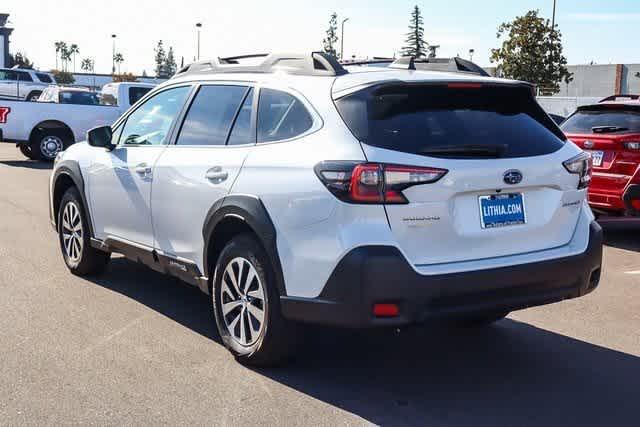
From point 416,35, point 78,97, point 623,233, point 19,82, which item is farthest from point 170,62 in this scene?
point 623,233

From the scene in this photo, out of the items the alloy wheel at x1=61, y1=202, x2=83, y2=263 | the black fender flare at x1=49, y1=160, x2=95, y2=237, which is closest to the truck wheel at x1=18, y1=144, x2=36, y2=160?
the black fender flare at x1=49, y1=160, x2=95, y2=237

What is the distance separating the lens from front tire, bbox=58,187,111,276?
282 inches

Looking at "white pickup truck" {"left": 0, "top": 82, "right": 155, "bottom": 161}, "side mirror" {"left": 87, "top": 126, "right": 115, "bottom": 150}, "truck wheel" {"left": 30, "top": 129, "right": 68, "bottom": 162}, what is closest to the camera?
"side mirror" {"left": 87, "top": 126, "right": 115, "bottom": 150}

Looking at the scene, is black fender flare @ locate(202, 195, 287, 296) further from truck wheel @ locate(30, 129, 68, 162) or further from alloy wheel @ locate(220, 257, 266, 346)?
truck wheel @ locate(30, 129, 68, 162)

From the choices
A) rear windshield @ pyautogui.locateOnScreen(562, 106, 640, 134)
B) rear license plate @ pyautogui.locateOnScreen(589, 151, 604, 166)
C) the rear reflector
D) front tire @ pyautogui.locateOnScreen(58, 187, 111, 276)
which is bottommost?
front tire @ pyautogui.locateOnScreen(58, 187, 111, 276)

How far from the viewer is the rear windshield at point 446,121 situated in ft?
14.4

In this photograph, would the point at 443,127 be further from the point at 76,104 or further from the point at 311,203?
the point at 76,104

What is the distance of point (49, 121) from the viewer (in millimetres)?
19375

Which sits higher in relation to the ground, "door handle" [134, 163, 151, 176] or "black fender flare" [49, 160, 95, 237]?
"door handle" [134, 163, 151, 176]

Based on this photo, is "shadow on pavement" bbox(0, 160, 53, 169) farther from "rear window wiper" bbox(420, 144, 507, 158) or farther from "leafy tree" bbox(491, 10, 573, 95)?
"leafy tree" bbox(491, 10, 573, 95)

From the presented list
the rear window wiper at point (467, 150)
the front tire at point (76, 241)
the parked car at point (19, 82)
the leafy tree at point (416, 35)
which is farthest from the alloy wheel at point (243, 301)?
the leafy tree at point (416, 35)

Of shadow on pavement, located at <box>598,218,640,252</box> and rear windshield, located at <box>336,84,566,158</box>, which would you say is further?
shadow on pavement, located at <box>598,218,640,252</box>

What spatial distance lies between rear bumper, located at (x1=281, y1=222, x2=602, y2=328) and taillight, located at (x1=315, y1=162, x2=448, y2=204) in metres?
0.26

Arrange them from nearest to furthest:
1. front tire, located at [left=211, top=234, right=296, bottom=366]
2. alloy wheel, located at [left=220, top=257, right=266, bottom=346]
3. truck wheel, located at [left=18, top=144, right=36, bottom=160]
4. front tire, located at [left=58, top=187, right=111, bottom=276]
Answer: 1. front tire, located at [left=211, top=234, right=296, bottom=366]
2. alloy wheel, located at [left=220, top=257, right=266, bottom=346]
3. front tire, located at [left=58, top=187, right=111, bottom=276]
4. truck wheel, located at [left=18, top=144, right=36, bottom=160]
